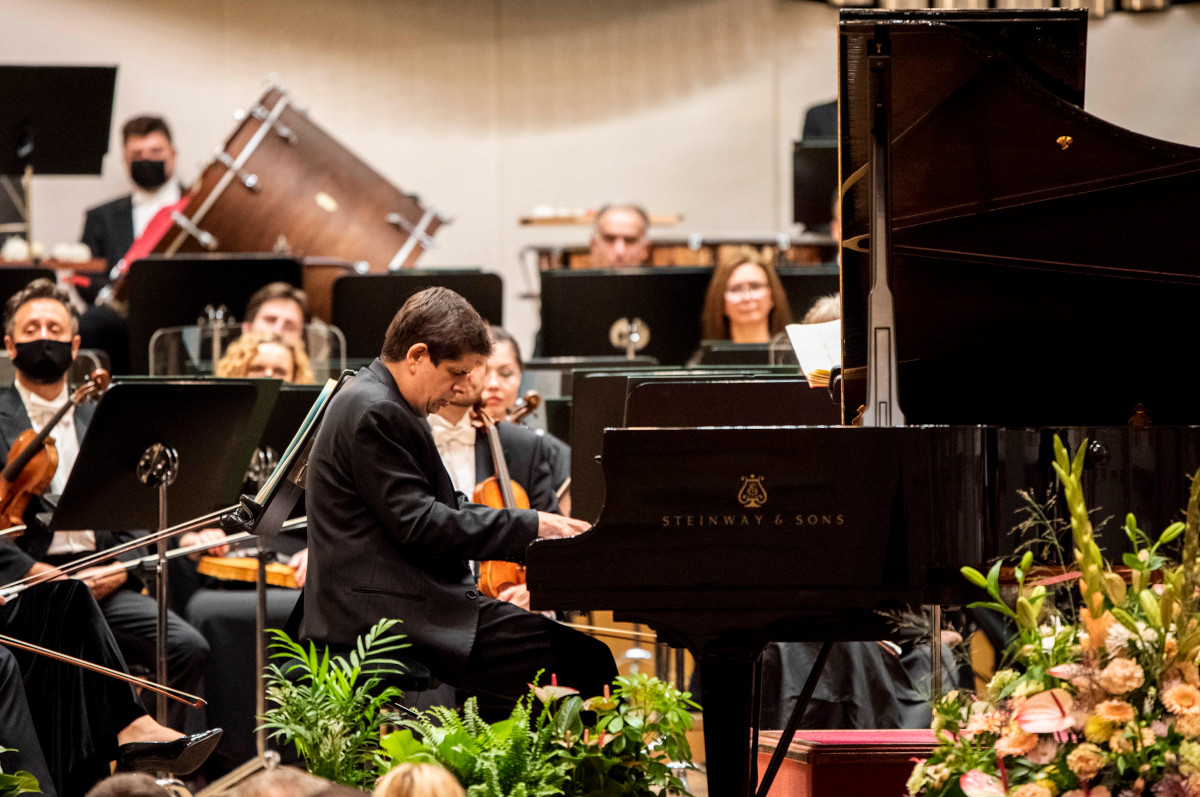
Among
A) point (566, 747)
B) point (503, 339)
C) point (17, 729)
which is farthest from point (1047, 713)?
point (503, 339)

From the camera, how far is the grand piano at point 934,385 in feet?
8.37

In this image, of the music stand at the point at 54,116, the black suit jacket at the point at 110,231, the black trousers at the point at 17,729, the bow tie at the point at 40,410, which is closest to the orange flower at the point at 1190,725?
the black trousers at the point at 17,729

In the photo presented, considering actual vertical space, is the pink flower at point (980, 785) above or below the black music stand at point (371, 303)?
below

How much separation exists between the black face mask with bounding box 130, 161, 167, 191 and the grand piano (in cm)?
544

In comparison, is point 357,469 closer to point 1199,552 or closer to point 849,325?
point 849,325

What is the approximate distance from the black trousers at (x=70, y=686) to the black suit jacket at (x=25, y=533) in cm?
22

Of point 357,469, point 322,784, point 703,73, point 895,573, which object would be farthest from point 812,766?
point 703,73

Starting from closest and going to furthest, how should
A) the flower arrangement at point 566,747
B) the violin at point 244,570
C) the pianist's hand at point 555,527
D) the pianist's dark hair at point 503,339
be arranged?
the flower arrangement at point 566,747 → the pianist's hand at point 555,527 → the violin at point 244,570 → the pianist's dark hair at point 503,339

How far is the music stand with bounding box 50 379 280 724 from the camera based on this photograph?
3.61 meters

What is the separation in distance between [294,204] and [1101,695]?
19.5ft

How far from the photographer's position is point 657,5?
9.70 meters

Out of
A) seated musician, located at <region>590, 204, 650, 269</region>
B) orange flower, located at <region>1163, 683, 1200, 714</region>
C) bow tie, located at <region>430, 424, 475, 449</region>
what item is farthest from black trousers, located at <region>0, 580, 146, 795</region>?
seated musician, located at <region>590, 204, 650, 269</region>

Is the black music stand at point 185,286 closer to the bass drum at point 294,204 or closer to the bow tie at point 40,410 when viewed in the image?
the bass drum at point 294,204

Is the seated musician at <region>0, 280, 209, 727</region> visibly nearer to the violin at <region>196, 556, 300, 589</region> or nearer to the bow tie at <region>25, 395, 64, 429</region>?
the bow tie at <region>25, 395, 64, 429</region>
